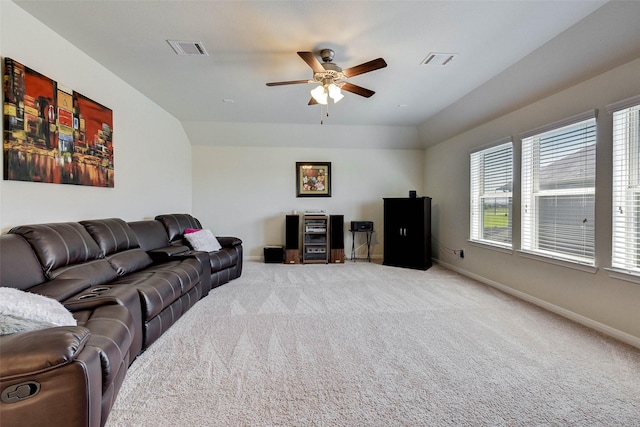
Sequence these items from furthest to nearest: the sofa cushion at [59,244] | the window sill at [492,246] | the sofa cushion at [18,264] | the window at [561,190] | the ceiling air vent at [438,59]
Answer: the window sill at [492,246], the ceiling air vent at [438,59], the window at [561,190], the sofa cushion at [59,244], the sofa cushion at [18,264]

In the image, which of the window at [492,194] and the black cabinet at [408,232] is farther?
the black cabinet at [408,232]

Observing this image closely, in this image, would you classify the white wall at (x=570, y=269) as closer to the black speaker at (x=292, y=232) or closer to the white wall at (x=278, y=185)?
the white wall at (x=278, y=185)

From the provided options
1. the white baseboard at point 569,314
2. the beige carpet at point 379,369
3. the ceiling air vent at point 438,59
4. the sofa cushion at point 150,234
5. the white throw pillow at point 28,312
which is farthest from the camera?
the sofa cushion at point 150,234

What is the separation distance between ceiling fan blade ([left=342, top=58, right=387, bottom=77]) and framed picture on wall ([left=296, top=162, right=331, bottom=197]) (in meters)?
3.27

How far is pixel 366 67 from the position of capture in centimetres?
252

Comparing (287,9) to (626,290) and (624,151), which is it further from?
(626,290)

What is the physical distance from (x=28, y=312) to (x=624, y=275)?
13.7 feet

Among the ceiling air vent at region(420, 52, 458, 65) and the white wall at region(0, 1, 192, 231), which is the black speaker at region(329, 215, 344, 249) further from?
the ceiling air vent at region(420, 52, 458, 65)

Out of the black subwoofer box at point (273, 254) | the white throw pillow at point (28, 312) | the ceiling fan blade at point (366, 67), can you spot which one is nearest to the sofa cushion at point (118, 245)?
the white throw pillow at point (28, 312)

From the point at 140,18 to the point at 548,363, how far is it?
14.0 ft

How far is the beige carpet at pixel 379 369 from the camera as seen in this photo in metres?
1.51

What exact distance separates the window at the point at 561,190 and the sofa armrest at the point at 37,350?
3982 mm

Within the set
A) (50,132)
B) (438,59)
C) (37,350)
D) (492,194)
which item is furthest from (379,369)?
(50,132)

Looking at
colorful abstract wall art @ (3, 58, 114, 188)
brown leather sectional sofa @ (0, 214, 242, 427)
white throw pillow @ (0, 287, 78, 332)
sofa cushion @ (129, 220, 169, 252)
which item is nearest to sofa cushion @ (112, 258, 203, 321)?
brown leather sectional sofa @ (0, 214, 242, 427)
